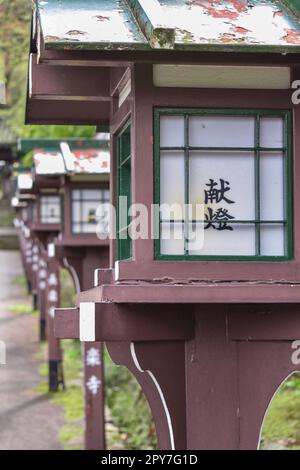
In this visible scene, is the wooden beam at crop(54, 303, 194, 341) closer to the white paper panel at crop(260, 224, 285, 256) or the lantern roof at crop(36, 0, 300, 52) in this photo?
the white paper panel at crop(260, 224, 285, 256)

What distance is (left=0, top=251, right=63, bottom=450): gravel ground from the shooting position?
1592 centimetres

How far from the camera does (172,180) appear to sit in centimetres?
573

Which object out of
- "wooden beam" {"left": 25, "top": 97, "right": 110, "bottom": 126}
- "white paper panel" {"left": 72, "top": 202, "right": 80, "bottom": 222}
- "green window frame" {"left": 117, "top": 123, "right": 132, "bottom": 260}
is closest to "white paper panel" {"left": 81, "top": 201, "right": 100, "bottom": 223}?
"white paper panel" {"left": 72, "top": 202, "right": 80, "bottom": 222}

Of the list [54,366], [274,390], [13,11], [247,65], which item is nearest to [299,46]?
[247,65]

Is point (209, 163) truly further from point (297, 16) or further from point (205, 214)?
point (297, 16)

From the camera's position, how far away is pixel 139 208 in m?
5.57

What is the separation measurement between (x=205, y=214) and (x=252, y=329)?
0.79 meters

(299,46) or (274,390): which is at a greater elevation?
(299,46)

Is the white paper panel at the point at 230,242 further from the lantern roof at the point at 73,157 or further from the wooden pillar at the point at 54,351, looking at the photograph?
the wooden pillar at the point at 54,351

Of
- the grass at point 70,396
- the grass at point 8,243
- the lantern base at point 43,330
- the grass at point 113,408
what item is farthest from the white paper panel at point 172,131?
the grass at point 8,243

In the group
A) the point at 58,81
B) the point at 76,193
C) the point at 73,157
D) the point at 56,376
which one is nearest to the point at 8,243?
the point at 56,376

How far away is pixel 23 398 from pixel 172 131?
1441 cm

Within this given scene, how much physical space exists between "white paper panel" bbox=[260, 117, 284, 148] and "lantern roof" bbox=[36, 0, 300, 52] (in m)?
0.60

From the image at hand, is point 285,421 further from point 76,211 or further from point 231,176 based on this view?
point 231,176
